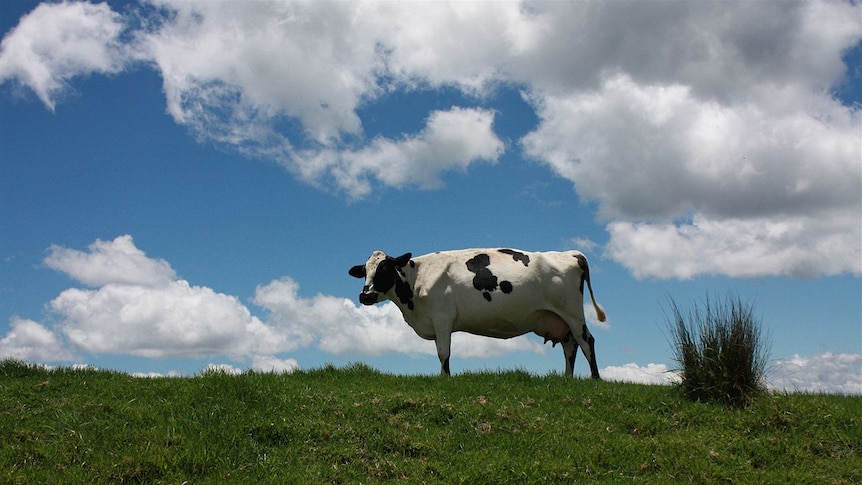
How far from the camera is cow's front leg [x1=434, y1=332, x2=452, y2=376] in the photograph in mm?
16797

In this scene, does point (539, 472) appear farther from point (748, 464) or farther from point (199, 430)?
point (199, 430)

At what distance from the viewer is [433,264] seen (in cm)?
1797

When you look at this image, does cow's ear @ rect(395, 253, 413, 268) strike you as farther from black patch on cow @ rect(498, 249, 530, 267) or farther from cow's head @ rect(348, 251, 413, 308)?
black patch on cow @ rect(498, 249, 530, 267)

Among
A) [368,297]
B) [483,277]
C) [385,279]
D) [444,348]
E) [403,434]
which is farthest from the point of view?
[385,279]

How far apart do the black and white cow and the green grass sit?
358cm

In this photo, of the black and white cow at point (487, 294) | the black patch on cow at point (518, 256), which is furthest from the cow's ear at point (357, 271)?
the black patch on cow at point (518, 256)

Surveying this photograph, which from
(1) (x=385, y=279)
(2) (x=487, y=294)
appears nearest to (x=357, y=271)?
(1) (x=385, y=279)

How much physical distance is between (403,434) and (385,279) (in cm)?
727

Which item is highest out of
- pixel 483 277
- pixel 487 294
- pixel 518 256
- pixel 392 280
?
pixel 518 256

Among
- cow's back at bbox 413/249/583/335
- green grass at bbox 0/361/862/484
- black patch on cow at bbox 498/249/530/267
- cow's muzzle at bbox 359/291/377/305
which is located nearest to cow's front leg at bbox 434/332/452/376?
cow's back at bbox 413/249/583/335

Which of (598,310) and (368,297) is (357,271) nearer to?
(368,297)

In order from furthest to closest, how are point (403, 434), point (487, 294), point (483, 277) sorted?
point (483, 277) → point (487, 294) → point (403, 434)

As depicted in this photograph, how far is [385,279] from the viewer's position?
1805 centimetres

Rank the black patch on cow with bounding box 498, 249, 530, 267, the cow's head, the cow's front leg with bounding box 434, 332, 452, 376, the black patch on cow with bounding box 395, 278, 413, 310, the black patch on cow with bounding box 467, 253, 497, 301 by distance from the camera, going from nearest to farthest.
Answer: the cow's front leg with bounding box 434, 332, 452, 376, the black patch on cow with bounding box 467, 253, 497, 301, the black patch on cow with bounding box 498, 249, 530, 267, the cow's head, the black patch on cow with bounding box 395, 278, 413, 310
